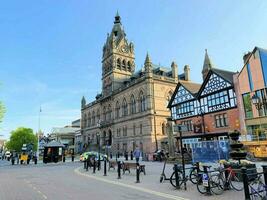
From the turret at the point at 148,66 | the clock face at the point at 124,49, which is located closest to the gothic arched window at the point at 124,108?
the turret at the point at 148,66

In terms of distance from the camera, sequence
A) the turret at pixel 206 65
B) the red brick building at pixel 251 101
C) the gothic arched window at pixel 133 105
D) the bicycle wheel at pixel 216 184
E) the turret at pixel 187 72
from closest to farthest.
Result: the bicycle wheel at pixel 216 184
the red brick building at pixel 251 101
the turret at pixel 206 65
the gothic arched window at pixel 133 105
the turret at pixel 187 72

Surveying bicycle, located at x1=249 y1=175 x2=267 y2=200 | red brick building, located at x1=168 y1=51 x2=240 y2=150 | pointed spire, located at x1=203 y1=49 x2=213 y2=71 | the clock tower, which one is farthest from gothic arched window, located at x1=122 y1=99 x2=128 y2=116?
bicycle, located at x1=249 y1=175 x2=267 y2=200

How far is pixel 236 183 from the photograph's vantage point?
11.4 m

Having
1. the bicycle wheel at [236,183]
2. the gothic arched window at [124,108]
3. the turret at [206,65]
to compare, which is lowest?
the bicycle wheel at [236,183]

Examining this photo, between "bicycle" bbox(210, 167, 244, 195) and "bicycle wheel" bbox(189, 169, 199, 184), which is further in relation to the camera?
"bicycle wheel" bbox(189, 169, 199, 184)

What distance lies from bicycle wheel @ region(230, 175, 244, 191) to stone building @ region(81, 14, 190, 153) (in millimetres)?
28526

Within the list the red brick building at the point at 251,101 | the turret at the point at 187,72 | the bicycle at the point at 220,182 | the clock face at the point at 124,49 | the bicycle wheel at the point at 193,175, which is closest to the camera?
the bicycle at the point at 220,182

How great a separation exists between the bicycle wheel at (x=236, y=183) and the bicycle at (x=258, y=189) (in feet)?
4.96

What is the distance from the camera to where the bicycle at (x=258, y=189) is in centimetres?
769

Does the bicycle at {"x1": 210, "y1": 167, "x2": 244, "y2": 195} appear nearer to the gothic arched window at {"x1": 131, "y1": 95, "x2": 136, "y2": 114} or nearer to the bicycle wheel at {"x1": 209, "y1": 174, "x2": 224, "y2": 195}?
the bicycle wheel at {"x1": 209, "y1": 174, "x2": 224, "y2": 195}

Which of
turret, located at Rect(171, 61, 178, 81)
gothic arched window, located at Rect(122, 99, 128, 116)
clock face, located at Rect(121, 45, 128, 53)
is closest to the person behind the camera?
turret, located at Rect(171, 61, 178, 81)

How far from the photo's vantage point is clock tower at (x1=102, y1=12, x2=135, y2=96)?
64312 mm

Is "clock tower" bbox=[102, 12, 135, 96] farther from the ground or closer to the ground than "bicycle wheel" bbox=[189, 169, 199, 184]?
farther from the ground

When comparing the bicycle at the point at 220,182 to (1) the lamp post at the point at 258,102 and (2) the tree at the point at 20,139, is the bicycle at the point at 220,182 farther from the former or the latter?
(2) the tree at the point at 20,139
